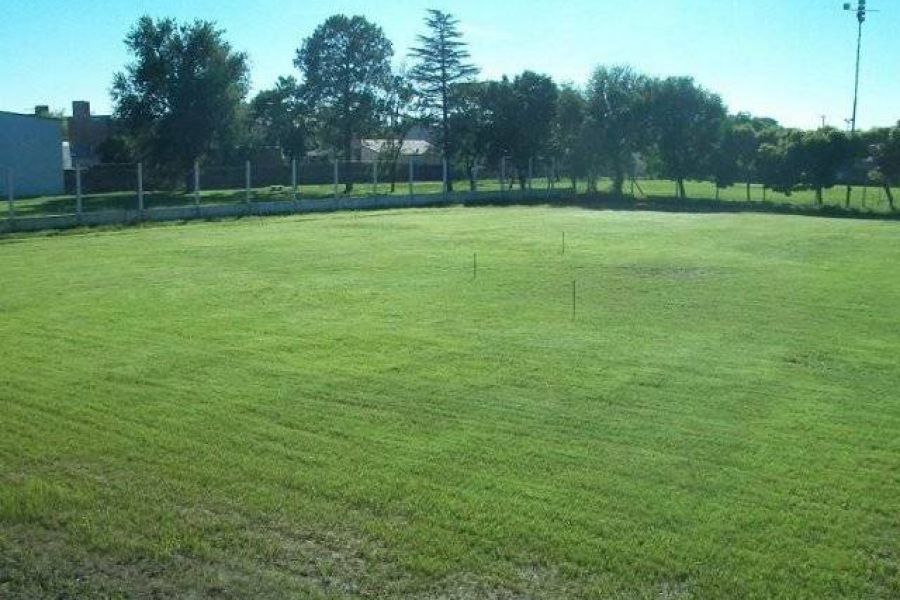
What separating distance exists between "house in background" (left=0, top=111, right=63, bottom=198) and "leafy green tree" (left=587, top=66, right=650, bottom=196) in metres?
25.0

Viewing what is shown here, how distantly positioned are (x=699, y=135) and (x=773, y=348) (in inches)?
1487

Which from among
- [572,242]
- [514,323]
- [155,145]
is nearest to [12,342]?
[514,323]

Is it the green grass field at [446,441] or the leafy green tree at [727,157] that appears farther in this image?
the leafy green tree at [727,157]

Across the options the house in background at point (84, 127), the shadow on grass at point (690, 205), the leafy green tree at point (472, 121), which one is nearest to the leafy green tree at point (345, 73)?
the leafy green tree at point (472, 121)

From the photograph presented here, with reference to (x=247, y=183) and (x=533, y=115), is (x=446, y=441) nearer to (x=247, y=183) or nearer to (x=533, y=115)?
(x=247, y=183)

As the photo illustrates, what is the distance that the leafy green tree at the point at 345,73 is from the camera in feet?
173

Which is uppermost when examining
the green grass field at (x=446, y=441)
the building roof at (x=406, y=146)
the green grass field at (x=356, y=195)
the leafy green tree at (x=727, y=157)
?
the building roof at (x=406, y=146)

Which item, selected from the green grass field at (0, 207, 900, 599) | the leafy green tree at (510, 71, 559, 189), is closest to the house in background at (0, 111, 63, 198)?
the leafy green tree at (510, 71, 559, 189)

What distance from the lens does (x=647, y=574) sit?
14.2 feet

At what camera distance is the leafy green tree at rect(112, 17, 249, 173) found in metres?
42.9

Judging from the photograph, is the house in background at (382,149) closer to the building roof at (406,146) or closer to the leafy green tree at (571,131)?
the building roof at (406,146)

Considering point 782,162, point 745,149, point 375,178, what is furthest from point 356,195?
point 745,149

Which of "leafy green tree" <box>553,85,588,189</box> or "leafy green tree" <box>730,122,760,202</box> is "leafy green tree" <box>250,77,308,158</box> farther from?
"leafy green tree" <box>730,122,760,202</box>

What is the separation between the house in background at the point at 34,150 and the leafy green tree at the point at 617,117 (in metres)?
25.0
